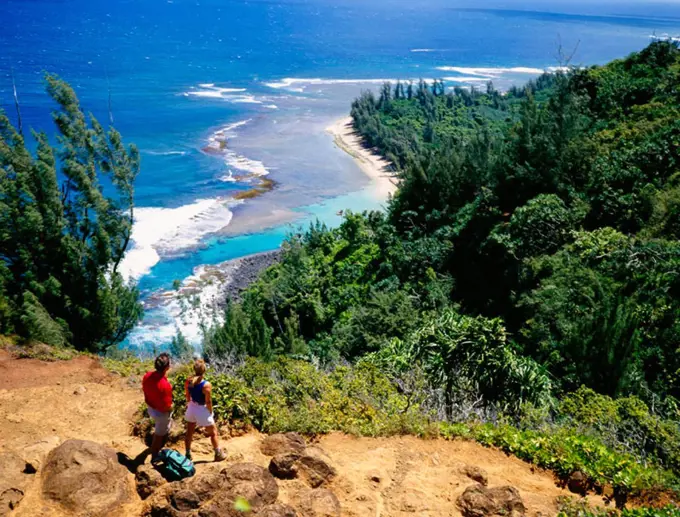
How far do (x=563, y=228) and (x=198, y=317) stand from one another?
65.2ft

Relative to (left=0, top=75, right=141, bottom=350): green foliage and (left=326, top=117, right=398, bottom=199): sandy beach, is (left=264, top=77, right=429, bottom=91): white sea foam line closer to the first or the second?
(left=326, top=117, right=398, bottom=199): sandy beach

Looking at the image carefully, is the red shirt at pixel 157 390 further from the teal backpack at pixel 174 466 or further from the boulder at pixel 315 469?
the boulder at pixel 315 469

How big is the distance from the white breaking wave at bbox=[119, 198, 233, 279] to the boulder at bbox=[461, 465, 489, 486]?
29.8m

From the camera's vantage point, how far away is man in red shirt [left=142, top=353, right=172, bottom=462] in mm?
8281

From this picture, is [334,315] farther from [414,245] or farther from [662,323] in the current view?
[662,323]

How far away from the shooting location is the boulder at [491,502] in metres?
7.81

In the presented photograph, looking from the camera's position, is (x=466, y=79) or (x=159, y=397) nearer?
(x=159, y=397)

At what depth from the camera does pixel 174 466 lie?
800 centimetres

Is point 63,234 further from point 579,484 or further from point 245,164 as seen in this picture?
point 245,164

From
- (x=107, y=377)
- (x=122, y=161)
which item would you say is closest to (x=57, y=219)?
(x=122, y=161)

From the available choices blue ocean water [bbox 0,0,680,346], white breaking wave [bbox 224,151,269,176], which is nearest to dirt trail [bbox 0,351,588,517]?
blue ocean water [bbox 0,0,680,346]

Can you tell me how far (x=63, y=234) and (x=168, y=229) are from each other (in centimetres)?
2082

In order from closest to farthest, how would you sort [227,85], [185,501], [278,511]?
[278,511] < [185,501] < [227,85]

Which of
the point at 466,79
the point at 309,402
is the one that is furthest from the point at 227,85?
the point at 309,402
